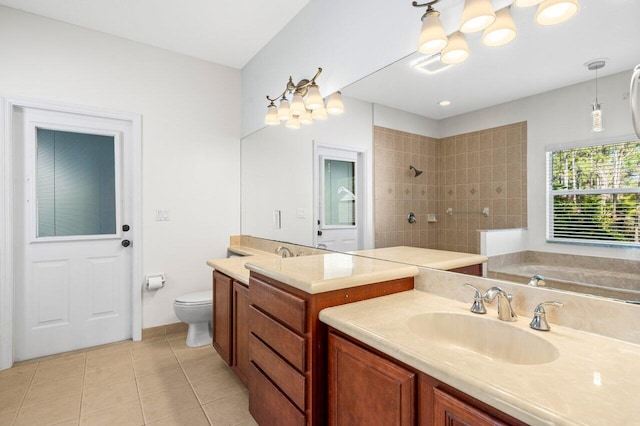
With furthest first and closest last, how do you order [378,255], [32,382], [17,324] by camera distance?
1. [17,324]
2. [32,382]
3. [378,255]

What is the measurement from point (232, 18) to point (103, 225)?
2.14m

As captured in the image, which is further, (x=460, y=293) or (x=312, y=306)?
(x=460, y=293)

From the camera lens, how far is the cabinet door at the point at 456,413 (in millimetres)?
733

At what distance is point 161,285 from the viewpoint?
9.75 ft

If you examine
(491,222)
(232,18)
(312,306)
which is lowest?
(312,306)

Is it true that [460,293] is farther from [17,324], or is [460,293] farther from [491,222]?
[17,324]

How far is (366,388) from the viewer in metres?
1.06

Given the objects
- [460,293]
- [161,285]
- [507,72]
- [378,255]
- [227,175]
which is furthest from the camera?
[227,175]

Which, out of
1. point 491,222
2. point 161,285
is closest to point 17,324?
point 161,285

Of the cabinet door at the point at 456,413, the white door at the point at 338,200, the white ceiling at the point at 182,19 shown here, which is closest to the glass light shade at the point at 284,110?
the white door at the point at 338,200

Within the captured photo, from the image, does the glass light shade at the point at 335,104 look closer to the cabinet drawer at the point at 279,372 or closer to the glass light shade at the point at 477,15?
the glass light shade at the point at 477,15

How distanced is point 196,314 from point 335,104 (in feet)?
6.77

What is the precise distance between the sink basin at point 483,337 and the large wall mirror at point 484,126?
338 mm

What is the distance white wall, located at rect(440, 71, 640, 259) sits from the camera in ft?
3.17
